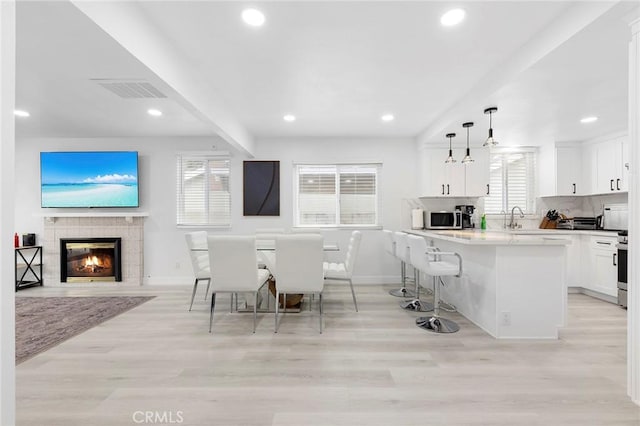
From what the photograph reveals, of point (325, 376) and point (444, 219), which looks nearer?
point (325, 376)

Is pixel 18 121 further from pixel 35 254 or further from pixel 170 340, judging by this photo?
pixel 170 340

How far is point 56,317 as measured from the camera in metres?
3.43

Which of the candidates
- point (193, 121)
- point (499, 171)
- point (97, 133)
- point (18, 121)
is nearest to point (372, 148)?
point (499, 171)

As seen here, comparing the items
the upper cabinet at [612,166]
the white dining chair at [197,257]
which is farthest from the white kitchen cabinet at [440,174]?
the white dining chair at [197,257]

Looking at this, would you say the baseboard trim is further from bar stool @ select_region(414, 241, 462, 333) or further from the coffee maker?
bar stool @ select_region(414, 241, 462, 333)

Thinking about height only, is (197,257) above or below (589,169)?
below

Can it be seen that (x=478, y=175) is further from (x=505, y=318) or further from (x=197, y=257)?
(x=197, y=257)

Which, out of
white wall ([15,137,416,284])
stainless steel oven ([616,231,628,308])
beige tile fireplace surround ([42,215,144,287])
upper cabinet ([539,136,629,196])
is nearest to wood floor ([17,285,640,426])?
stainless steel oven ([616,231,628,308])

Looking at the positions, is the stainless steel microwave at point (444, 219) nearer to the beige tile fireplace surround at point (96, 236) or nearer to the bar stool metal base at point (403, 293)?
the bar stool metal base at point (403, 293)

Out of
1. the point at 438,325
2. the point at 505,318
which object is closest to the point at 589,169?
the point at 505,318

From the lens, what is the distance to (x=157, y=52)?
2.15 metres

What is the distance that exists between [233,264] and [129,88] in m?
1.90

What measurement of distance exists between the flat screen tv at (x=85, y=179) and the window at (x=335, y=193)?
2.76 m

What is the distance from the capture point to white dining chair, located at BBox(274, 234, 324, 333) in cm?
292
